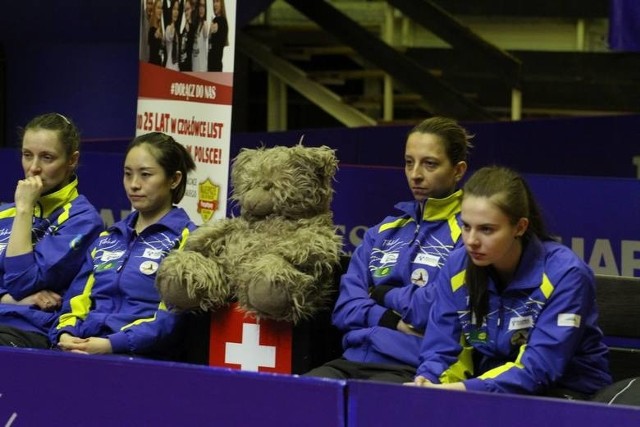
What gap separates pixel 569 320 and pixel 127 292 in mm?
1818

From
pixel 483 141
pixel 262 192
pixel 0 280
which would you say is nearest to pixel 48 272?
pixel 0 280

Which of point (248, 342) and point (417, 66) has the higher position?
point (417, 66)

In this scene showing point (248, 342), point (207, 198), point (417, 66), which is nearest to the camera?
point (248, 342)

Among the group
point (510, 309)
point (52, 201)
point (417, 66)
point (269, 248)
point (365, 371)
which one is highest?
point (417, 66)

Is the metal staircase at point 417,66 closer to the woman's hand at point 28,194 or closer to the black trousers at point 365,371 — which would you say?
the woman's hand at point 28,194

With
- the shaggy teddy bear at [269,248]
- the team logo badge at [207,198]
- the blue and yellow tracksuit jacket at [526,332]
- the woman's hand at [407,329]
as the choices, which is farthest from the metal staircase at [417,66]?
the blue and yellow tracksuit jacket at [526,332]

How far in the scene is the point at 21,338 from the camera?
16.5ft

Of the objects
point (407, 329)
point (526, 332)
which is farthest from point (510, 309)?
point (407, 329)

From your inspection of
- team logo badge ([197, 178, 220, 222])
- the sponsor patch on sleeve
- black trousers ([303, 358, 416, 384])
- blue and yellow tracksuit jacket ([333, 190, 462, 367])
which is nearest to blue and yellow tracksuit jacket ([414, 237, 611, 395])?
the sponsor patch on sleeve

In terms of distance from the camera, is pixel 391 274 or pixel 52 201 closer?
pixel 391 274

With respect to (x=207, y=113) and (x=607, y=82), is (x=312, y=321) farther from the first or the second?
(x=607, y=82)

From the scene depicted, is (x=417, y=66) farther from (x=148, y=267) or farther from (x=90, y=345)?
(x=90, y=345)

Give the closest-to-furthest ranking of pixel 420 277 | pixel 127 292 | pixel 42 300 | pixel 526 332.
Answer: pixel 526 332, pixel 420 277, pixel 127 292, pixel 42 300

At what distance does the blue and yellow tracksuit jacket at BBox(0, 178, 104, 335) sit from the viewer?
512 centimetres
